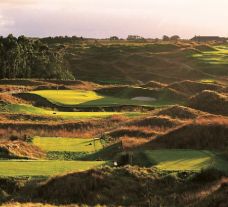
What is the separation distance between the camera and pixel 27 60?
3273 inches

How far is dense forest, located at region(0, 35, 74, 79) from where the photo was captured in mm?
79375

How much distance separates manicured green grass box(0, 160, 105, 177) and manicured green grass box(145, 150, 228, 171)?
2.77 m

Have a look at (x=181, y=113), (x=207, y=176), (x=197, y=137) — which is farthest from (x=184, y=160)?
(x=181, y=113)

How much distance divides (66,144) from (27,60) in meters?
52.5

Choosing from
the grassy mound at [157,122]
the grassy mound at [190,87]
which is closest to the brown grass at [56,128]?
the grassy mound at [157,122]

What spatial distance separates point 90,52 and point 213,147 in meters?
86.2

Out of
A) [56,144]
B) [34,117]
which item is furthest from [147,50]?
[56,144]

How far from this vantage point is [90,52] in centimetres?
11356

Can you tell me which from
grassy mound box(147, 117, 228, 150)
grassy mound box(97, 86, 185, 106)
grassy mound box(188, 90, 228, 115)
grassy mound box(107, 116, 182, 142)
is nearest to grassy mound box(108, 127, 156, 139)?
grassy mound box(107, 116, 182, 142)

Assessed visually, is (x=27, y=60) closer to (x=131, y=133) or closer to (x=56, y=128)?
(x=56, y=128)

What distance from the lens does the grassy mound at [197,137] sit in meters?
29.6

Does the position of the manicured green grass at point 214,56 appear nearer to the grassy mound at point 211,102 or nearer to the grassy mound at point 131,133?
the grassy mound at point 211,102

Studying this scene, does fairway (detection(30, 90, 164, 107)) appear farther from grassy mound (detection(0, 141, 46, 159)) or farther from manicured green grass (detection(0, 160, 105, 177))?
manicured green grass (detection(0, 160, 105, 177))

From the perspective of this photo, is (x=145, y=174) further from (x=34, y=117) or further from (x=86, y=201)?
(x=34, y=117)
